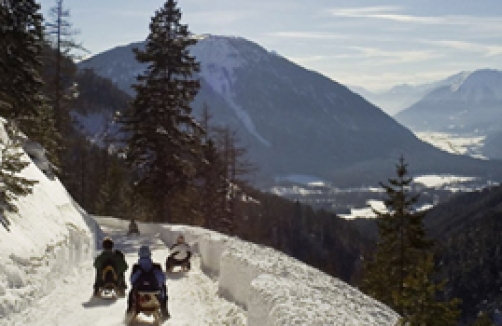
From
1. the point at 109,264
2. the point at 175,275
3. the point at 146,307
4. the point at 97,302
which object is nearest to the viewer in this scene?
the point at 146,307

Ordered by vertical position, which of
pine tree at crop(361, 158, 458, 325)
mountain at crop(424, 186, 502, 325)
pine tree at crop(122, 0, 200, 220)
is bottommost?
mountain at crop(424, 186, 502, 325)

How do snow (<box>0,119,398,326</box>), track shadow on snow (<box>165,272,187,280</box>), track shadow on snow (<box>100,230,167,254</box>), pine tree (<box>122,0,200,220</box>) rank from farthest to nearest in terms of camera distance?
pine tree (<box>122,0,200,220</box>) < track shadow on snow (<box>100,230,167,254</box>) < track shadow on snow (<box>165,272,187,280</box>) < snow (<box>0,119,398,326</box>)

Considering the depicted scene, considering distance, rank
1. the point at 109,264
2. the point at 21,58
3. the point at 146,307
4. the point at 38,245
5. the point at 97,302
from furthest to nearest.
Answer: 1. the point at 21,58
2. the point at 38,245
3. the point at 109,264
4. the point at 97,302
5. the point at 146,307

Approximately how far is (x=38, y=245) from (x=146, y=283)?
4680 mm

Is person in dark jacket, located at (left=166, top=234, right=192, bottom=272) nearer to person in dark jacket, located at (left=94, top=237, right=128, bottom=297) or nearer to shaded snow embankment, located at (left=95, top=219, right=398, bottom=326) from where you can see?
shaded snow embankment, located at (left=95, top=219, right=398, bottom=326)

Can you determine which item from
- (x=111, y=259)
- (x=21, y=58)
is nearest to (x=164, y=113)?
(x=21, y=58)

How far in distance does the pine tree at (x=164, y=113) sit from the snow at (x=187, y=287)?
13575mm

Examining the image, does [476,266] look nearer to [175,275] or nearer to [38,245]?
[175,275]

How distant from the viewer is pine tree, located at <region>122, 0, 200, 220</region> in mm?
33875

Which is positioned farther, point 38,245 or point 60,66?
point 60,66

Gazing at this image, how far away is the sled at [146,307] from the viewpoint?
1177 cm

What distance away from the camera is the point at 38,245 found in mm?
15195

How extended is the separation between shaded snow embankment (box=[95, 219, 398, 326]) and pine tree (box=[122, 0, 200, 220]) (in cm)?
1709

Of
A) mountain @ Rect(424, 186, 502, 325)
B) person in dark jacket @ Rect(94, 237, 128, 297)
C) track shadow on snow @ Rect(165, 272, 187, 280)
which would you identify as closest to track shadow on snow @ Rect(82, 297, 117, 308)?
person in dark jacket @ Rect(94, 237, 128, 297)
